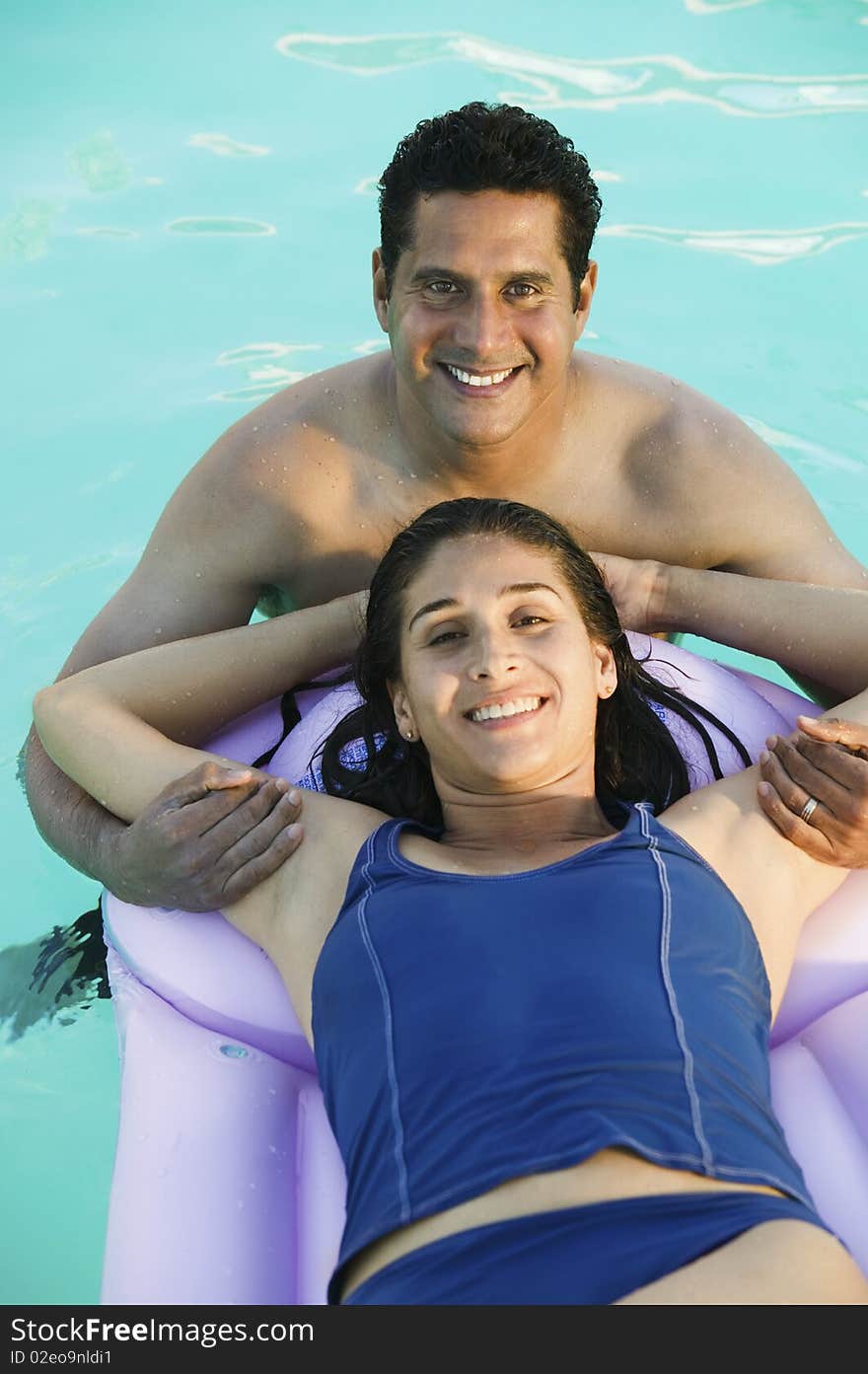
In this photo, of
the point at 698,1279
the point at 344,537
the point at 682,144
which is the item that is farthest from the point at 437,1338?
the point at 682,144

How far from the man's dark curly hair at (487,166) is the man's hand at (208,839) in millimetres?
1064

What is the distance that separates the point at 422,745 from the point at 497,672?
1.20ft

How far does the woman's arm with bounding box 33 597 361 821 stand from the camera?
265 centimetres

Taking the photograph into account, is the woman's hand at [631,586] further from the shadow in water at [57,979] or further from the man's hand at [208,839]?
the shadow in water at [57,979]

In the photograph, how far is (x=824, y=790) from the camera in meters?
2.42

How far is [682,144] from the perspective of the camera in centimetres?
632

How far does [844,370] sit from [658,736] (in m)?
3.07

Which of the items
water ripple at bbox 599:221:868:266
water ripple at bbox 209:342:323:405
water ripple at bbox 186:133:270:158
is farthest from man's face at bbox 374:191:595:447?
water ripple at bbox 186:133:270:158

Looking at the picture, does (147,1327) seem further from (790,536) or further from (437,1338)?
(790,536)

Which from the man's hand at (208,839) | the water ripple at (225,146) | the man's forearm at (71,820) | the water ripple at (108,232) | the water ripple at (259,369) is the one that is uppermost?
the water ripple at (225,146)

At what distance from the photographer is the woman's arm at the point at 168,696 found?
A: 8.68ft

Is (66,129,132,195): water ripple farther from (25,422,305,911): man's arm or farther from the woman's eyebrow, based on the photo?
the woman's eyebrow

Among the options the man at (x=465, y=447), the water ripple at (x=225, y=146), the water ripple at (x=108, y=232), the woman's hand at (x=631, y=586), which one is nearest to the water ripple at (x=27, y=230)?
the water ripple at (x=108, y=232)

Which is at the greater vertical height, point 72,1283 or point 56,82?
point 56,82
